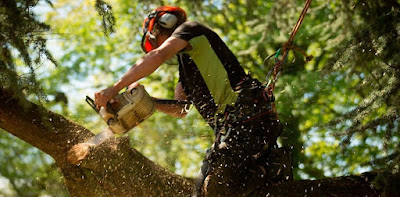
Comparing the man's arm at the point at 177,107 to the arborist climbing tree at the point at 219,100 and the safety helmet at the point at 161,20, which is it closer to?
the arborist climbing tree at the point at 219,100

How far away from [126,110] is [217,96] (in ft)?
2.37

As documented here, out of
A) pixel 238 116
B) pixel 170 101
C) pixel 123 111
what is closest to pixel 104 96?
pixel 123 111

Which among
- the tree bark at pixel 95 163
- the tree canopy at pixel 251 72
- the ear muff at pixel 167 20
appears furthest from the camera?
the ear muff at pixel 167 20

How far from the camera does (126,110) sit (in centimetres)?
384

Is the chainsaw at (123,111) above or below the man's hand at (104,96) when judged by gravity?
below

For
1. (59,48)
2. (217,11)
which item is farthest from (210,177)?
(59,48)

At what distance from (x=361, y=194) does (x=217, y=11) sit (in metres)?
5.68

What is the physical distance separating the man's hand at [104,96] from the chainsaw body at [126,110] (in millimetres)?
191

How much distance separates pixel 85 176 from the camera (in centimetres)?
389

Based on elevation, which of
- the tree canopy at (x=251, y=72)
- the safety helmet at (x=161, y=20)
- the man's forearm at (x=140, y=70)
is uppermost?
the safety helmet at (x=161, y=20)

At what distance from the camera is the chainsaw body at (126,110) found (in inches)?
151

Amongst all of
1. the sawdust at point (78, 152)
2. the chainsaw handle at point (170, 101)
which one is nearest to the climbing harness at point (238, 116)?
the chainsaw handle at point (170, 101)

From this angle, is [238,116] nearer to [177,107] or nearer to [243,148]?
[243,148]

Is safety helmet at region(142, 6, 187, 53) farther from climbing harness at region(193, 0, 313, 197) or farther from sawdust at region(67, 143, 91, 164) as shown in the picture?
sawdust at region(67, 143, 91, 164)
